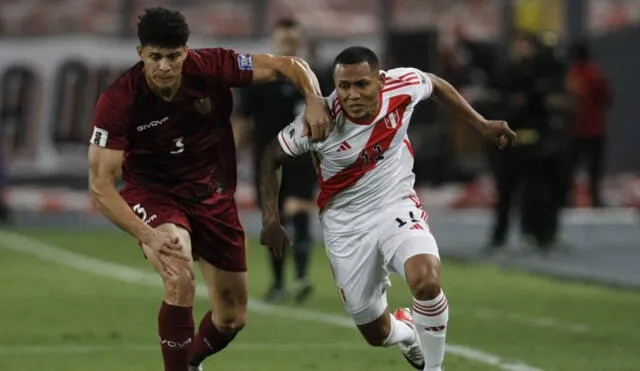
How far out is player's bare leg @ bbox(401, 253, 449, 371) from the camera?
10.1 meters

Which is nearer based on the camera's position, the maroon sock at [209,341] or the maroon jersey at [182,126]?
the maroon jersey at [182,126]

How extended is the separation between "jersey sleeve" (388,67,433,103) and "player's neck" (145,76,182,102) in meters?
1.32

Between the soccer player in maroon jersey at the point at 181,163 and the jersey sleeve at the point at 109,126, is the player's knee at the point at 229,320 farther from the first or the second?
the jersey sleeve at the point at 109,126

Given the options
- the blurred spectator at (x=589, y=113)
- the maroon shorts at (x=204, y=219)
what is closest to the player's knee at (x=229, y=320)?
the maroon shorts at (x=204, y=219)

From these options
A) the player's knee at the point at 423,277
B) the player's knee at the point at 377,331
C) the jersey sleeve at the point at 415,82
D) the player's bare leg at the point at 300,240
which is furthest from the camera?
the player's bare leg at the point at 300,240

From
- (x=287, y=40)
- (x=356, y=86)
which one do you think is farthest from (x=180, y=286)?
(x=287, y=40)

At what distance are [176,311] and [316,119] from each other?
1.23 meters

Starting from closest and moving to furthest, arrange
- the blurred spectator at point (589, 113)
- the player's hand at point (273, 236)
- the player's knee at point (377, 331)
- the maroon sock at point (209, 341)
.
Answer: the player's hand at point (273, 236)
the player's knee at point (377, 331)
the maroon sock at point (209, 341)
the blurred spectator at point (589, 113)

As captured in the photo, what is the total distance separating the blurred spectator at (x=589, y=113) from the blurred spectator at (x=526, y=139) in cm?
593

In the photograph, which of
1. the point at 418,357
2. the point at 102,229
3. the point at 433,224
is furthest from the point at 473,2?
the point at 418,357

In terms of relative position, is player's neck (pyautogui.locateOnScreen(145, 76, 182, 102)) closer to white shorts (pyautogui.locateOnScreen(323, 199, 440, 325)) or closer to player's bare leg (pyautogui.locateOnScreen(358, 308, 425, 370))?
white shorts (pyautogui.locateOnScreen(323, 199, 440, 325))

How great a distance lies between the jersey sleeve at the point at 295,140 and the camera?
10414 millimetres

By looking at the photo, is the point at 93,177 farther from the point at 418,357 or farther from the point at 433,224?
the point at 433,224

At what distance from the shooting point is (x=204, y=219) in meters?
10.6
